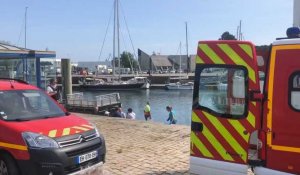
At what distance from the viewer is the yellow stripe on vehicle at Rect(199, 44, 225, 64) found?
246 inches

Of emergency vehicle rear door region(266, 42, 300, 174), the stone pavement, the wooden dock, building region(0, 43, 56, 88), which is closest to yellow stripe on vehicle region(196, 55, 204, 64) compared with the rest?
emergency vehicle rear door region(266, 42, 300, 174)

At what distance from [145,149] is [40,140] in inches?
166

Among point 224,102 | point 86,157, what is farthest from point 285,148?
point 86,157

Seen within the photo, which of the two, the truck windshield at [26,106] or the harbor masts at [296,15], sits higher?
the harbor masts at [296,15]

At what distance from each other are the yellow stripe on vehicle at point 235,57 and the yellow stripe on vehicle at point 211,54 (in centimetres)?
14

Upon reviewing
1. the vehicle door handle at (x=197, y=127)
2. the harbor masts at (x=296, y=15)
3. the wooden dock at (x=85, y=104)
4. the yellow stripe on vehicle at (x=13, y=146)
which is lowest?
the wooden dock at (x=85, y=104)

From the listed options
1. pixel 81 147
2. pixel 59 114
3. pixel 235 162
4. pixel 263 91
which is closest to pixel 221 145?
pixel 235 162

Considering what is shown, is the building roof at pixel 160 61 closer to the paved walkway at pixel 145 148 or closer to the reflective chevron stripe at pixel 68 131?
the paved walkway at pixel 145 148

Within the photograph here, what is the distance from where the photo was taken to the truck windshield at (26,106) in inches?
289

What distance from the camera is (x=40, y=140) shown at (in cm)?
Result: 671

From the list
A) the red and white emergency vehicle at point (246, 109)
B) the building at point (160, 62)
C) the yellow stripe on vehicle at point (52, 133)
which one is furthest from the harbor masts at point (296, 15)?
the building at point (160, 62)

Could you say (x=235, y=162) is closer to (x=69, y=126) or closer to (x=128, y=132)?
(x=69, y=126)

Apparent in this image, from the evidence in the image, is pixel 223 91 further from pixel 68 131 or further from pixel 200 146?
pixel 68 131

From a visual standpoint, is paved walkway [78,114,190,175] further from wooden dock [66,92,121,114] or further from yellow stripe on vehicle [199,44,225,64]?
wooden dock [66,92,121,114]
